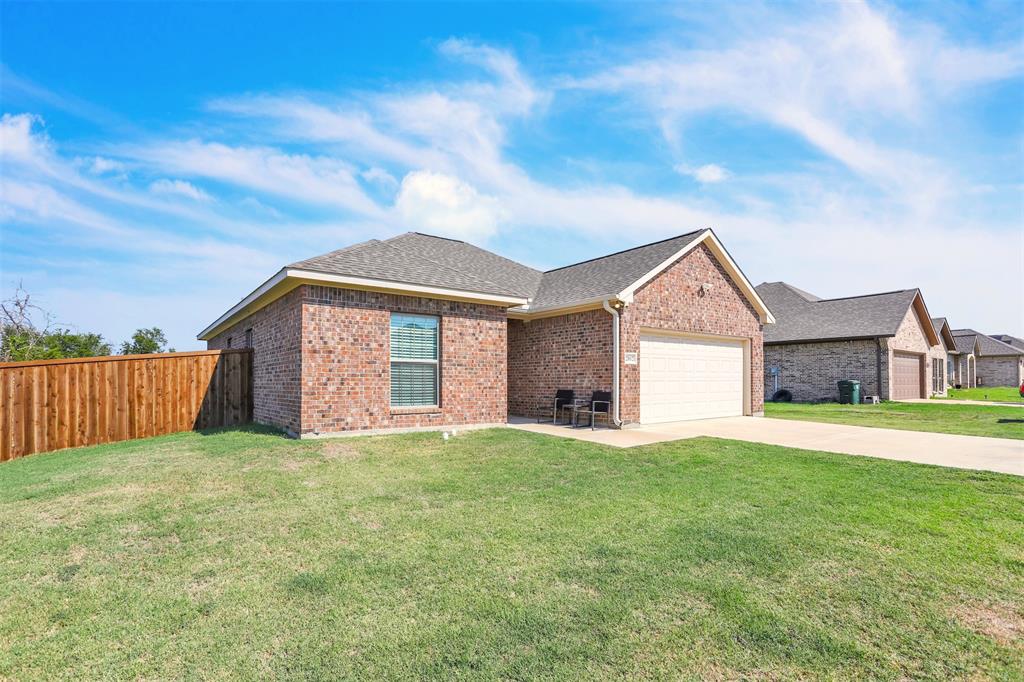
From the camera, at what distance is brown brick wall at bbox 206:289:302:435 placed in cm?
959

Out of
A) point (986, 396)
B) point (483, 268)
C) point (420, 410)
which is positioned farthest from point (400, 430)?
point (986, 396)

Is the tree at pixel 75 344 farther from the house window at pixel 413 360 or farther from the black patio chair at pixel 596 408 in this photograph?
the black patio chair at pixel 596 408

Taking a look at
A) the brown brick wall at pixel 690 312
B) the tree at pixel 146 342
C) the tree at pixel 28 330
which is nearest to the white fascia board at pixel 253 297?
the tree at pixel 28 330

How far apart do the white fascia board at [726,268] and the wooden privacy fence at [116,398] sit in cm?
991

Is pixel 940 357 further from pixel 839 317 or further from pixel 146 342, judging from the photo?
pixel 146 342

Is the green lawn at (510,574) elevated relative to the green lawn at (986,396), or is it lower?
elevated

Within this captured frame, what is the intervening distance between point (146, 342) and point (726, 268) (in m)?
36.5

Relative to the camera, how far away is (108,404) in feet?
33.8

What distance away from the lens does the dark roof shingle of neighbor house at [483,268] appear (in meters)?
10.3

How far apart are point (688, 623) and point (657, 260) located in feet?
36.2

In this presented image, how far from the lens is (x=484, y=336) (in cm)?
1161

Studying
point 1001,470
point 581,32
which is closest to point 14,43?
point 581,32

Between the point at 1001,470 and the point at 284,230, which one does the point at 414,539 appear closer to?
the point at 1001,470

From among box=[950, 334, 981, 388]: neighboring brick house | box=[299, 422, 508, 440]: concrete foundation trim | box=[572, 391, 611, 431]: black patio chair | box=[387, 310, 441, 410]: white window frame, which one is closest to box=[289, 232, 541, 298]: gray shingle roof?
box=[387, 310, 441, 410]: white window frame
